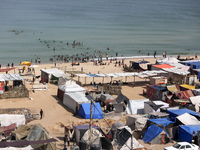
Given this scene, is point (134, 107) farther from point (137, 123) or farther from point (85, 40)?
point (85, 40)

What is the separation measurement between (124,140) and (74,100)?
844 centimetres

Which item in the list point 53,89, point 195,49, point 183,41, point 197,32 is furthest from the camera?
point 197,32

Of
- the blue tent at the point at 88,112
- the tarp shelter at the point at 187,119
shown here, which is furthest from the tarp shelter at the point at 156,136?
the blue tent at the point at 88,112

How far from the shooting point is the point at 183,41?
9669 centimetres

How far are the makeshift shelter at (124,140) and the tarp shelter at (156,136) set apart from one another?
4.72ft

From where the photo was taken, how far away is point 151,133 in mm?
21750

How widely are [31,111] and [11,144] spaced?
9817mm

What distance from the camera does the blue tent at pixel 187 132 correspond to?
70.5 ft

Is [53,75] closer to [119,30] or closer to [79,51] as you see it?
[79,51]

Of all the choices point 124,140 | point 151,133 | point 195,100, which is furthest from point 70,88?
point 124,140

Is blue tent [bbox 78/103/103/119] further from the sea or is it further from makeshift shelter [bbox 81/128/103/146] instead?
the sea

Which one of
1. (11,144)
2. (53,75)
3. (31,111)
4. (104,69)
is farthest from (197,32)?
(11,144)

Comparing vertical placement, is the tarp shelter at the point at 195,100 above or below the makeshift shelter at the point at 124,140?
above

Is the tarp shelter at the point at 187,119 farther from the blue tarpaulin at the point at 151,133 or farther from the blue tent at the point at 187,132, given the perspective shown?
the blue tarpaulin at the point at 151,133
